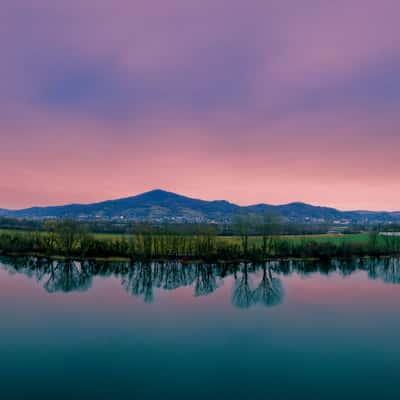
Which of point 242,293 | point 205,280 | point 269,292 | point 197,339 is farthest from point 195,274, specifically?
point 197,339

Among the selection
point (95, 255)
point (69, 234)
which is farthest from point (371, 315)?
point (69, 234)

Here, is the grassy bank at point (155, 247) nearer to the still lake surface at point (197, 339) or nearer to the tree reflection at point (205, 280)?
the tree reflection at point (205, 280)

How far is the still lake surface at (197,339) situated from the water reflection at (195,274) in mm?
298

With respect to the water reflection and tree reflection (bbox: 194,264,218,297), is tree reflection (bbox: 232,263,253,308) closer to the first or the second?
the water reflection

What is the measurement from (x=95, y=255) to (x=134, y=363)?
102ft

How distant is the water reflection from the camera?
76.4 ft

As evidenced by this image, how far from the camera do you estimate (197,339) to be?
13.6 meters

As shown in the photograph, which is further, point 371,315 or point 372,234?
point 372,234

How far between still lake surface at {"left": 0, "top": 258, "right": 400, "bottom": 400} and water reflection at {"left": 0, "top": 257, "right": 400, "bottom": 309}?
0.30 m

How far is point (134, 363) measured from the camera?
11047mm

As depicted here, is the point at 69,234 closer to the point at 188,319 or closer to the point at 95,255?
the point at 95,255

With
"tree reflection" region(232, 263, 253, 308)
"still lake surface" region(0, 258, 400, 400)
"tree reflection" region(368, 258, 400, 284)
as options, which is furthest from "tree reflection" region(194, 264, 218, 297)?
"tree reflection" region(368, 258, 400, 284)

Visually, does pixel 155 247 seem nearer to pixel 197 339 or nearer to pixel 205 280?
pixel 205 280

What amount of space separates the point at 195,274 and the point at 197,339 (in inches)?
663
